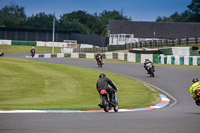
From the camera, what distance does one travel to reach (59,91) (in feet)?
62.4

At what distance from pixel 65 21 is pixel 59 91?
89409mm

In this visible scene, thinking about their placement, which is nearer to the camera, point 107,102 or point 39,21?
point 107,102

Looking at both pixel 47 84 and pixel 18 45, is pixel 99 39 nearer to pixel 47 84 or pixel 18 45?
pixel 18 45

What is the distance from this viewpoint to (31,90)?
1867 cm

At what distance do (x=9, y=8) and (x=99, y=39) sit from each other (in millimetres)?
106605

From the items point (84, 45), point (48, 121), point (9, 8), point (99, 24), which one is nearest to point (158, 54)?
point (48, 121)

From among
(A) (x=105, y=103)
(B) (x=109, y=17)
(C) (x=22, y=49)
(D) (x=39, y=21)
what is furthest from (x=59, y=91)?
(B) (x=109, y=17)

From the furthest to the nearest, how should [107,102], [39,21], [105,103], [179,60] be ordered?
[39,21] < [179,60] < [107,102] < [105,103]

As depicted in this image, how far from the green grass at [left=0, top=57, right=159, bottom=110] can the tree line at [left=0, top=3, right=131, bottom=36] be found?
7958cm

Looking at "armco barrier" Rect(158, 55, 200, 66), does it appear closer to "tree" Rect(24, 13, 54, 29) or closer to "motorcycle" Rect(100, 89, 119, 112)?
"motorcycle" Rect(100, 89, 119, 112)

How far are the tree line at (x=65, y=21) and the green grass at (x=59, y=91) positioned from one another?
7958cm

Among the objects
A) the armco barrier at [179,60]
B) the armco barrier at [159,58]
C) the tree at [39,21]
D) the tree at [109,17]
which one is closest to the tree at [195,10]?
the tree at [109,17]

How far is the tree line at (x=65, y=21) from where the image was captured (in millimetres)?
105500

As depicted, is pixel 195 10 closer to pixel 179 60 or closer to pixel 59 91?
pixel 179 60
